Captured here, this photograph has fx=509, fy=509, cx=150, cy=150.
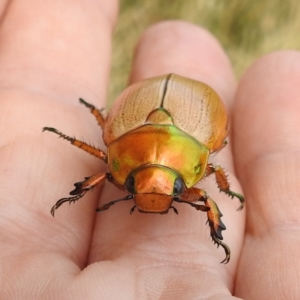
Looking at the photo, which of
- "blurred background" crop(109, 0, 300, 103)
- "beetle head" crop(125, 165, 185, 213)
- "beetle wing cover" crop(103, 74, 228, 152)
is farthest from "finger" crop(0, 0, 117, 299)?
"blurred background" crop(109, 0, 300, 103)

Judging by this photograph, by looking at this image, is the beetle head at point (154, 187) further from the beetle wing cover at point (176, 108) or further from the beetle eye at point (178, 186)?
the beetle wing cover at point (176, 108)

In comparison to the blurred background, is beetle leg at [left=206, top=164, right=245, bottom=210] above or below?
below

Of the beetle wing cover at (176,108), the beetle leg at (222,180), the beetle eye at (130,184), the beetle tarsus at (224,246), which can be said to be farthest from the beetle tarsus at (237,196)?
the beetle eye at (130,184)

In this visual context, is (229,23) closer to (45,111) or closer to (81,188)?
(45,111)

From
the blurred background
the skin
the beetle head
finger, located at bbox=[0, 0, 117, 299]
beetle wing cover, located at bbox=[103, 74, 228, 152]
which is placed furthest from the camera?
the blurred background

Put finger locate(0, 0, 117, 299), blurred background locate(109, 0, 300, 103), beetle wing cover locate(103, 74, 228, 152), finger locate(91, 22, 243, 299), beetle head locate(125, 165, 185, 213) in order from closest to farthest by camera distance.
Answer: beetle head locate(125, 165, 185, 213) < finger locate(91, 22, 243, 299) < finger locate(0, 0, 117, 299) < beetle wing cover locate(103, 74, 228, 152) < blurred background locate(109, 0, 300, 103)

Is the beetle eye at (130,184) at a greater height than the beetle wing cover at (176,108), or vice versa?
the beetle wing cover at (176,108)

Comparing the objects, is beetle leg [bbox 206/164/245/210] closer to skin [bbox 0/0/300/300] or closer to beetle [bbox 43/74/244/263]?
beetle [bbox 43/74/244/263]

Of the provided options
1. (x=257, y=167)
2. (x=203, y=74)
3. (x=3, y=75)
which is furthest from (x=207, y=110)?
(x=3, y=75)
